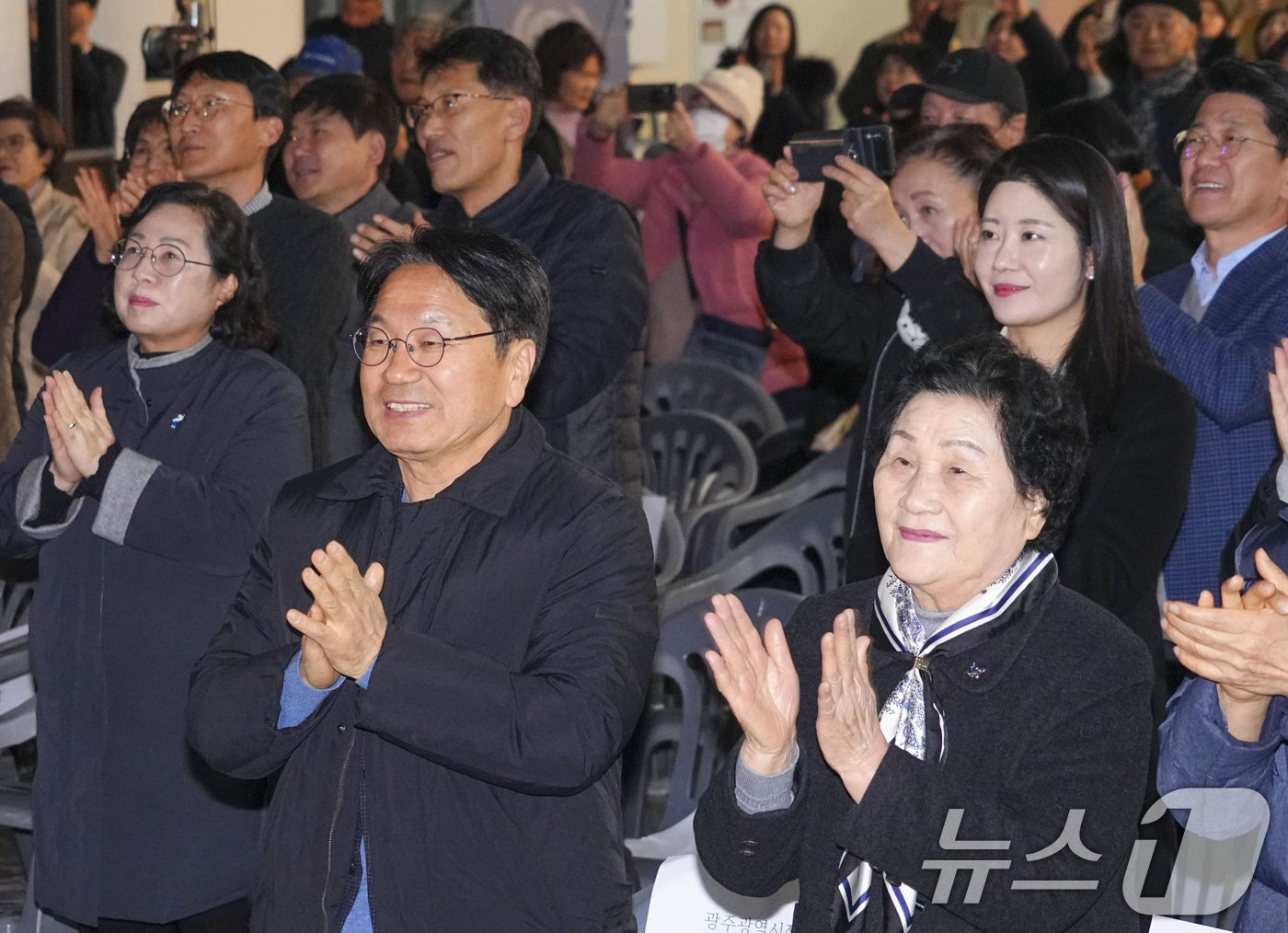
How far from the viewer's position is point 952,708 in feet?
6.18

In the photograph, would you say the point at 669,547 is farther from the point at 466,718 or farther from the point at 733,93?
the point at 733,93

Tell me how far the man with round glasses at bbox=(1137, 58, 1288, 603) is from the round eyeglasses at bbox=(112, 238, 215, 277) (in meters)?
1.71

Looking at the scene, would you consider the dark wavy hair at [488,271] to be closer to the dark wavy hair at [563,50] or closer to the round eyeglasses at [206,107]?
the round eyeglasses at [206,107]

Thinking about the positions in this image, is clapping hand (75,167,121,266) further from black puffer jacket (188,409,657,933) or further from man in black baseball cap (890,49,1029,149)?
black puffer jacket (188,409,657,933)

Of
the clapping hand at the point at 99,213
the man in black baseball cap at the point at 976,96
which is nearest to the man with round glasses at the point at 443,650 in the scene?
the clapping hand at the point at 99,213

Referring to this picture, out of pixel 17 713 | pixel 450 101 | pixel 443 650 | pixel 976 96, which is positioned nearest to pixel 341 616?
pixel 443 650

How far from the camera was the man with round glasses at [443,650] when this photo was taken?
1.96 metres

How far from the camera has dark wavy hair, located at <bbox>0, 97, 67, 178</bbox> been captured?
18.4 feet

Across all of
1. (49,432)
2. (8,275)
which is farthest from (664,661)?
(8,275)

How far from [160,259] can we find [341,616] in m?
1.24

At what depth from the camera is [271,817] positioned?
2104 mm

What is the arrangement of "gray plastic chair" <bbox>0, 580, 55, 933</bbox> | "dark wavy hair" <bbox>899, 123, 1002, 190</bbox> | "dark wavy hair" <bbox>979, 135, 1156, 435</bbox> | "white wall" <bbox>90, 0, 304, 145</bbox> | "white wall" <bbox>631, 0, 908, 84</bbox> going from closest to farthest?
"dark wavy hair" <bbox>979, 135, 1156, 435</bbox>
"gray plastic chair" <bbox>0, 580, 55, 933</bbox>
"dark wavy hair" <bbox>899, 123, 1002, 190</bbox>
"white wall" <bbox>90, 0, 304, 145</bbox>
"white wall" <bbox>631, 0, 908, 84</bbox>

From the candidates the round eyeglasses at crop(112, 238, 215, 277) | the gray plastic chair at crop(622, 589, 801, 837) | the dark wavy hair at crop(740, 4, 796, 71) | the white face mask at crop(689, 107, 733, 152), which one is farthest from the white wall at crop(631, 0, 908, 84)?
the round eyeglasses at crop(112, 238, 215, 277)

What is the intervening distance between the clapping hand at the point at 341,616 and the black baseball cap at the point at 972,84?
2818 mm
